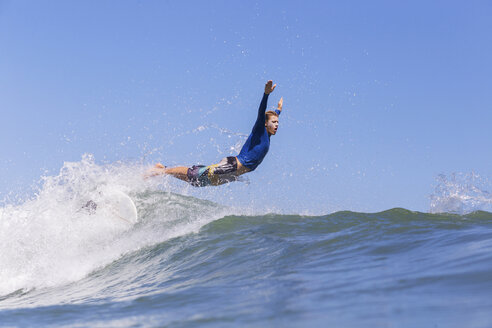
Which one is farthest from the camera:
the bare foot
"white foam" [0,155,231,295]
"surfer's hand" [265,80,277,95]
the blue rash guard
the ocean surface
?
the bare foot

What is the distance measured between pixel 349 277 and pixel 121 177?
7.23 m

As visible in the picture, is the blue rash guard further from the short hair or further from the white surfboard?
the white surfboard

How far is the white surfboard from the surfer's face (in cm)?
347

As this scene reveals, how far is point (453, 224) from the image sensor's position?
7965 mm

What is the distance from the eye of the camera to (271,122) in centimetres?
924

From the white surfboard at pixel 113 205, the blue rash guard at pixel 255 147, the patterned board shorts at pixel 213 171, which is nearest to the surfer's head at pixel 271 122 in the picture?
the blue rash guard at pixel 255 147

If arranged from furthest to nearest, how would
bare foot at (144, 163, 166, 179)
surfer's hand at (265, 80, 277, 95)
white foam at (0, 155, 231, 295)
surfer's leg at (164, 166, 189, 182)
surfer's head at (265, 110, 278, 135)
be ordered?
bare foot at (144, 163, 166, 179), surfer's leg at (164, 166, 189, 182), surfer's head at (265, 110, 278, 135), surfer's hand at (265, 80, 277, 95), white foam at (0, 155, 231, 295)

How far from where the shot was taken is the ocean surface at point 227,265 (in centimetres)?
353

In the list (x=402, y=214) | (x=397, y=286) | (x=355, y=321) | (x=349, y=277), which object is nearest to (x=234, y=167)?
(x=402, y=214)

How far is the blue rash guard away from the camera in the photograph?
9.02 m

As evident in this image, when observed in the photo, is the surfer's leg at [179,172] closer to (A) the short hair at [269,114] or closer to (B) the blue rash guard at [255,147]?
(B) the blue rash guard at [255,147]

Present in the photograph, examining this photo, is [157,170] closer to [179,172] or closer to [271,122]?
[179,172]

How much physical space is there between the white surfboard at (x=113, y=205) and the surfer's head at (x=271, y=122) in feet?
11.4

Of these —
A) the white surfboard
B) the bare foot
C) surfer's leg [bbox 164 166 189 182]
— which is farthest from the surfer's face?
the white surfboard
